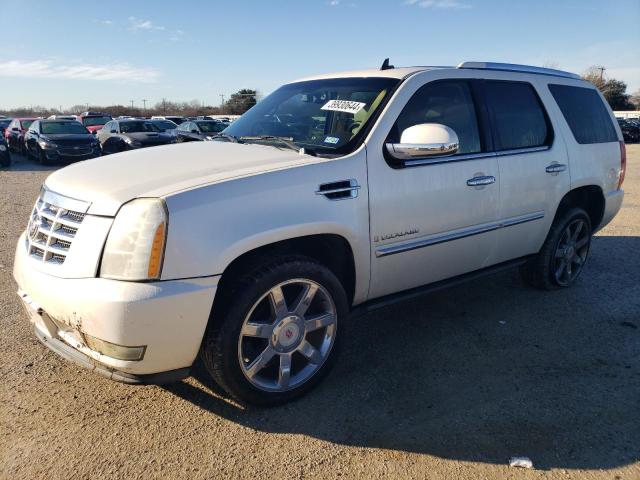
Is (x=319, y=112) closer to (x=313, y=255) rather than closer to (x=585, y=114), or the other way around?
(x=313, y=255)

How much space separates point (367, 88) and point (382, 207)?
0.94 metres

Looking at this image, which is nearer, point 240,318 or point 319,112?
point 240,318

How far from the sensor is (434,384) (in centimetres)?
316

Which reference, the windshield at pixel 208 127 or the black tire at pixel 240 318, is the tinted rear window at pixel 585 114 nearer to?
the black tire at pixel 240 318

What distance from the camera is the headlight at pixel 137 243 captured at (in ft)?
7.67

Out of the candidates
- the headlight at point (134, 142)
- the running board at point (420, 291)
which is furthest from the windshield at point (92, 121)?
the running board at point (420, 291)

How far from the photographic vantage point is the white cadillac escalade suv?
2.39 m

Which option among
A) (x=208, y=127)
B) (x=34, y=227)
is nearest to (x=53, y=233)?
(x=34, y=227)

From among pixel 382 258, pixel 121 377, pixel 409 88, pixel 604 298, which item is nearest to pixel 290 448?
pixel 121 377

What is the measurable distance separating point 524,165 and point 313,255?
6.42 feet

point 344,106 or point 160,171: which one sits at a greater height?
point 344,106

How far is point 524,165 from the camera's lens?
3.94m

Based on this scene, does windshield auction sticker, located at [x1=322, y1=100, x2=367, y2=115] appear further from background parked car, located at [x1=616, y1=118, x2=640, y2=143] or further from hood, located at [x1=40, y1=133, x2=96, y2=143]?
background parked car, located at [x1=616, y1=118, x2=640, y2=143]

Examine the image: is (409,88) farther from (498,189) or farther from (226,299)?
(226,299)
